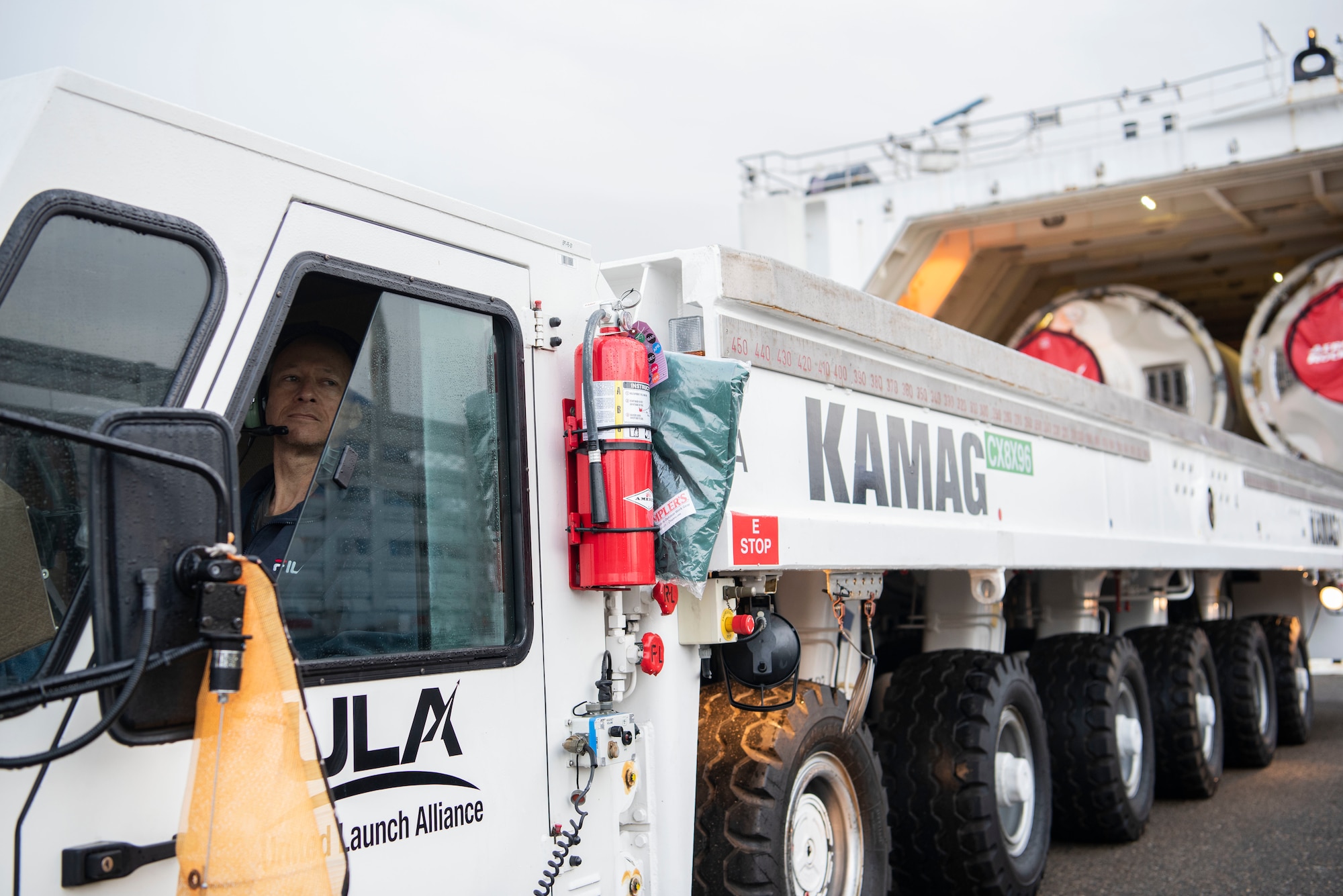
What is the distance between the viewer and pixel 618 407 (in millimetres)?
3014

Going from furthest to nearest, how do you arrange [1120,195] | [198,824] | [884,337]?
[1120,195]
[884,337]
[198,824]

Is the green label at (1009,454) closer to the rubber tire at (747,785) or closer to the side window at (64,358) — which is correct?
the rubber tire at (747,785)

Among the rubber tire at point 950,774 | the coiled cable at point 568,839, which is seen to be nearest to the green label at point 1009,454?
the rubber tire at point 950,774

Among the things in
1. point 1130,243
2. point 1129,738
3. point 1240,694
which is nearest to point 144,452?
point 1129,738

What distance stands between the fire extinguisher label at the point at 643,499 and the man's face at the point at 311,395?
0.73 metres

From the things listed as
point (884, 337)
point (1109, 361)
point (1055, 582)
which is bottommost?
point (1055, 582)

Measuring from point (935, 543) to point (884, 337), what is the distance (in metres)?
0.80

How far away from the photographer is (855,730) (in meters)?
4.04

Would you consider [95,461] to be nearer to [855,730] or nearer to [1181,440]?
[855,730]

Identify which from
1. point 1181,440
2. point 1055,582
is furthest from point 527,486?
point 1181,440

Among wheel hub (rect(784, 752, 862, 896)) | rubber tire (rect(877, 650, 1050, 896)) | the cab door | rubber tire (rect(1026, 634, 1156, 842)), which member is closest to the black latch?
the cab door

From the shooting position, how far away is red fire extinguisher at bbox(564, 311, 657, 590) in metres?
3.00

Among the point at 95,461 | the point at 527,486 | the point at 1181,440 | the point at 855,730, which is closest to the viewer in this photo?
the point at 95,461

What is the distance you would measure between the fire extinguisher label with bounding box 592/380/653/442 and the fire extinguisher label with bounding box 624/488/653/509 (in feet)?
0.43
